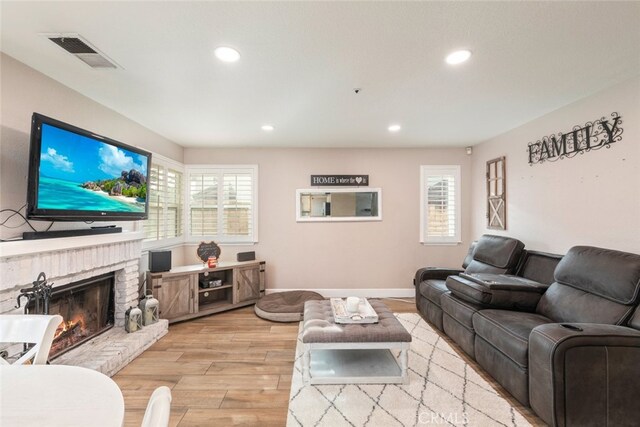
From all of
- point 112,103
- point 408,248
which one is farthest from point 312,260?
point 112,103

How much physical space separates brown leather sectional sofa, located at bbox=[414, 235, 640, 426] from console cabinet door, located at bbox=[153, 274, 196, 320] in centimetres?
310

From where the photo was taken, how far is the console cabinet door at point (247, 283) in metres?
3.99

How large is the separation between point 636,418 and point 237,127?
421 cm

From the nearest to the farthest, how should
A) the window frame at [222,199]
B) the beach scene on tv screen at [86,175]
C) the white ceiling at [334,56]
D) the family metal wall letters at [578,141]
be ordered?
the white ceiling at [334,56], the beach scene on tv screen at [86,175], the family metal wall letters at [578,141], the window frame at [222,199]

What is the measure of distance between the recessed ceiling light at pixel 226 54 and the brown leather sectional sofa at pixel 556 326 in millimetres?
2788

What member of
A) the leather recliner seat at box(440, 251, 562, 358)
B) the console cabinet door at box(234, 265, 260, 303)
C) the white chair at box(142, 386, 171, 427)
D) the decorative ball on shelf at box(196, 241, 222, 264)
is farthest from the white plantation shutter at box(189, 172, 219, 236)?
the white chair at box(142, 386, 171, 427)

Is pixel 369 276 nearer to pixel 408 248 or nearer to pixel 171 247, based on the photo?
pixel 408 248

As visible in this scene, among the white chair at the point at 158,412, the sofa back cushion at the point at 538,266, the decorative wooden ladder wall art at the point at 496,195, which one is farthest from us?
the decorative wooden ladder wall art at the point at 496,195

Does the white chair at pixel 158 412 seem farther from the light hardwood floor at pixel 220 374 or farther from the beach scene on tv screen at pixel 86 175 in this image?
the beach scene on tv screen at pixel 86 175

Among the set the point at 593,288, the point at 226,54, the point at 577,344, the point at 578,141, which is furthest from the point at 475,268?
the point at 226,54

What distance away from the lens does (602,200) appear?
2.49 meters

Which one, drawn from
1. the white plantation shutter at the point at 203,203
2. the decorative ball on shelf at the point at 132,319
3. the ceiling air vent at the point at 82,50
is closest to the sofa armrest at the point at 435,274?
the white plantation shutter at the point at 203,203

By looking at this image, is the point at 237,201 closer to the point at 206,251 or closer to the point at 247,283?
the point at 206,251

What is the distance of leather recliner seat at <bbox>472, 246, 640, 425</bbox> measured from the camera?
1619mm
